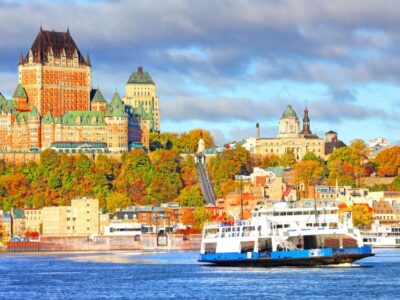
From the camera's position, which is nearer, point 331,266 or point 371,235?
point 331,266

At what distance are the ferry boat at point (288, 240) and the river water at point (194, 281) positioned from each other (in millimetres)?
1452

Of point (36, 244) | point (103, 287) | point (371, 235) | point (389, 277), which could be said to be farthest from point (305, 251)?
point (36, 244)

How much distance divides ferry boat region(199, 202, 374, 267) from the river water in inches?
57.2

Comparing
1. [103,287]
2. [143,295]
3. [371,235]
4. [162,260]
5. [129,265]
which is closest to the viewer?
[143,295]

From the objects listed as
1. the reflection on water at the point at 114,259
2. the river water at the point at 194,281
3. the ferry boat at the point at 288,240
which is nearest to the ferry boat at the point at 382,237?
the reflection on water at the point at 114,259

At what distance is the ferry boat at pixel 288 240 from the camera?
405 ft

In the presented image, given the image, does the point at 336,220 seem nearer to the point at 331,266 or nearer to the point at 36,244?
the point at 331,266

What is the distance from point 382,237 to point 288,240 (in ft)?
209

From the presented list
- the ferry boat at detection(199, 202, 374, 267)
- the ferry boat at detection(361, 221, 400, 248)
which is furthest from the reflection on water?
the ferry boat at detection(361, 221, 400, 248)

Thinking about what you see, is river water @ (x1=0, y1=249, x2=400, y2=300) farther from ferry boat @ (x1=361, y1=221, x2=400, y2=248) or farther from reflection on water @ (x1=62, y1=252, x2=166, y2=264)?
ferry boat @ (x1=361, y1=221, x2=400, y2=248)

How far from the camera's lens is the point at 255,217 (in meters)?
129

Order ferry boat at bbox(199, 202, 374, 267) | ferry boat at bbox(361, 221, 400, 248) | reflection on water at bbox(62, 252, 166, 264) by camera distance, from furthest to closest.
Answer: ferry boat at bbox(361, 221, 400, 248) → reflection on water at bbox(62, 252, 166, 264) → ferry boat at bbox(199, 202, 374, 267)

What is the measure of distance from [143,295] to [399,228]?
9400cm

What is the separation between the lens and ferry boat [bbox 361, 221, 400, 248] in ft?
607
